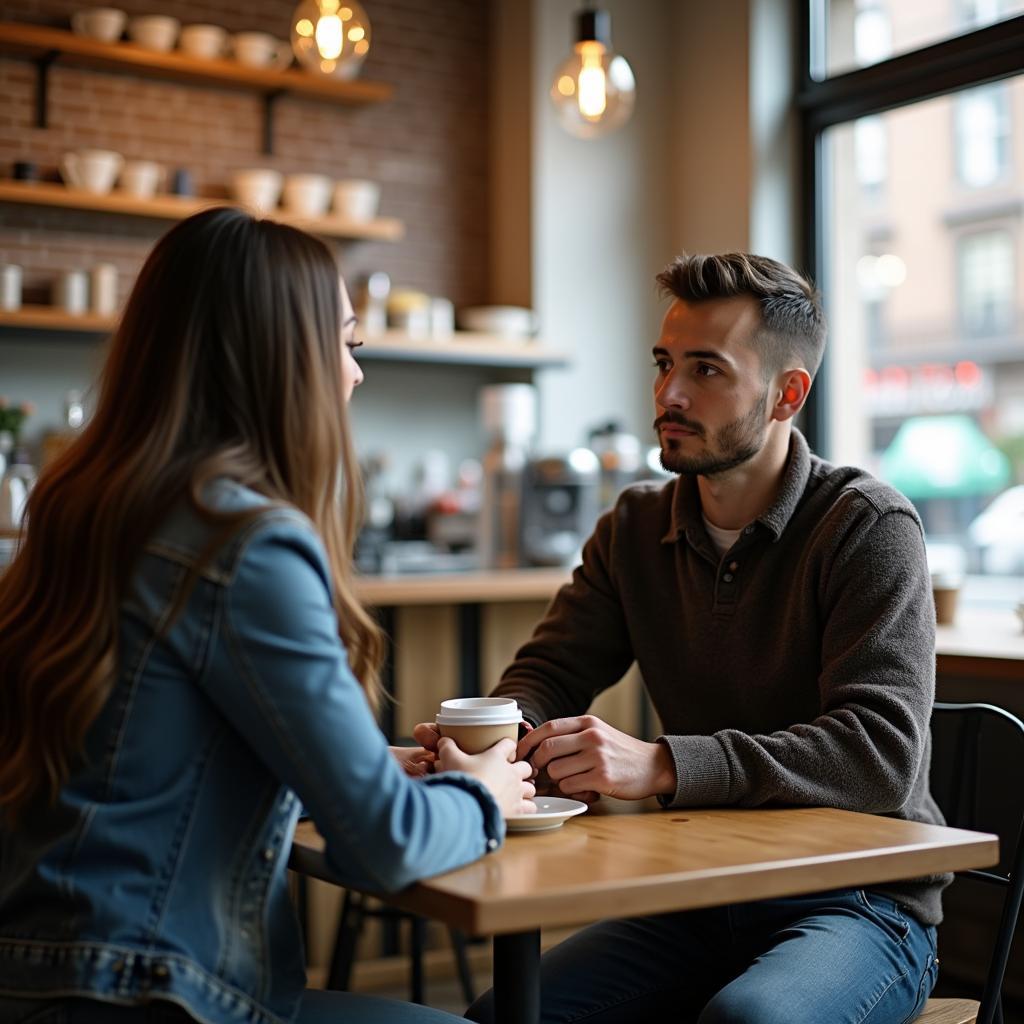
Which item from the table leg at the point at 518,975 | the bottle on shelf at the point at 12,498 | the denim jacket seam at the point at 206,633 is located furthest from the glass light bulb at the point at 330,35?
the table leg at the point at 518,975

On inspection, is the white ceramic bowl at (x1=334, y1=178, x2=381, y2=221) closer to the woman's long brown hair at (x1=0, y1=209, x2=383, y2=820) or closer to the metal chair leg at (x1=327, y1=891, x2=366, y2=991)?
the metal chair leg at (x1=327, y1=891, x2=366, y2=991)

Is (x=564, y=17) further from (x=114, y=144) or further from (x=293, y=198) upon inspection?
(x=114, y=144)

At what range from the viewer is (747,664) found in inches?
76.7

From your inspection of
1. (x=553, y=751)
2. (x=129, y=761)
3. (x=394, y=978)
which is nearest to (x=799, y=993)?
(x=553, y=751)

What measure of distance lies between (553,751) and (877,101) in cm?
337

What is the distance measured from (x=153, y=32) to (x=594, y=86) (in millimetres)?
1942

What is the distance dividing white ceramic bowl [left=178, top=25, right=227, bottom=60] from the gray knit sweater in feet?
10.1

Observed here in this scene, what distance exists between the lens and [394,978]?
3547mm

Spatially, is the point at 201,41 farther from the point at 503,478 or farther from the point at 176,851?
the point at 176,851

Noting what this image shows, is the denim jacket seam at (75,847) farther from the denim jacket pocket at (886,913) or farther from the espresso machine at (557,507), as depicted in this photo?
the espresso machine at (557,507)

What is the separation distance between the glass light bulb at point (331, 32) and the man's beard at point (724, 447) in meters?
1.39

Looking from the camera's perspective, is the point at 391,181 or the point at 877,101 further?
the point at 391,181

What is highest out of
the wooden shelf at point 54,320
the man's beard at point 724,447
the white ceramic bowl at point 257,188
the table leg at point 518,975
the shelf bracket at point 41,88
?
the shelf bracket at point 41,88

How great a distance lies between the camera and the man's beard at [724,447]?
2.03 meters
